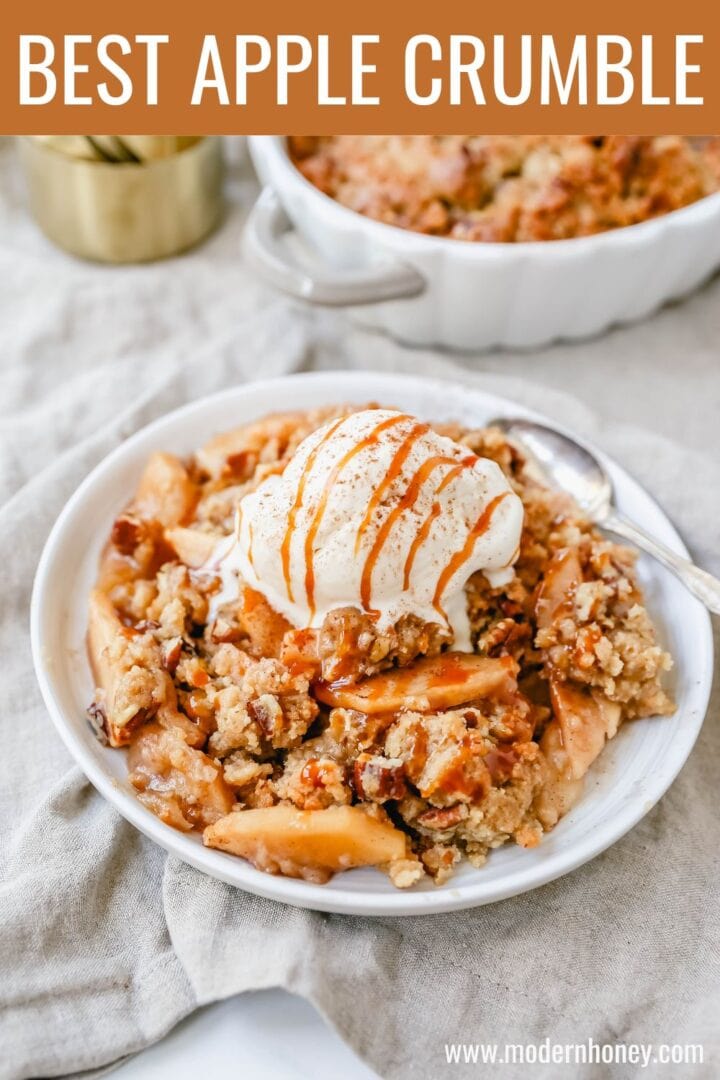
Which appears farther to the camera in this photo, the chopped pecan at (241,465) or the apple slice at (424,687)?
the chopped pecan at (241,465)

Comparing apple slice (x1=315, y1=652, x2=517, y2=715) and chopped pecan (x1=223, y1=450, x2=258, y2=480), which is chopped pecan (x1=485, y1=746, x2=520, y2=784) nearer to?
apple slice (x1=315, y1=652, x2=517, y2=715)

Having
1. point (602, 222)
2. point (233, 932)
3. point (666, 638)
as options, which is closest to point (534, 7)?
point (602, 222)

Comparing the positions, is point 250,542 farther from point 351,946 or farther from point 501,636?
point 351,946

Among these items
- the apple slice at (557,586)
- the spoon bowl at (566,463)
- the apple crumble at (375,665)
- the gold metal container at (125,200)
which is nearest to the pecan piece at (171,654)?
the apple crumble at (375,665)

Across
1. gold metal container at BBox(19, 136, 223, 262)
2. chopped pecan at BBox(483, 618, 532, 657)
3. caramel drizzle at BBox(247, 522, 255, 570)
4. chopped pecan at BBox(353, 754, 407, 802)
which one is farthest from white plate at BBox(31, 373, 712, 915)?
gold metal container at BBox(19, 136, 223, 262)

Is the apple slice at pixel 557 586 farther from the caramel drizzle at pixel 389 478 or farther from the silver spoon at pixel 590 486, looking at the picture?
the caramel drizzle at pixel 389 478

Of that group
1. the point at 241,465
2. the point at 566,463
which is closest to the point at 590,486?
the point at 566,463
